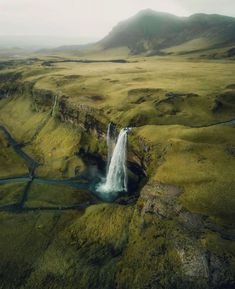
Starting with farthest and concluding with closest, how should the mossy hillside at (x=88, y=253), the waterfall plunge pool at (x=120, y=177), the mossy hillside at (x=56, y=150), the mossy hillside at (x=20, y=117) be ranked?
1. the mossy hillside at (x=20, y=117)
2. the mossy hillside at (x=56, y=150)
3. the waterfall plunge pool at (x=120, y=177)
4. the mossy hillside at (x=88, y=253)

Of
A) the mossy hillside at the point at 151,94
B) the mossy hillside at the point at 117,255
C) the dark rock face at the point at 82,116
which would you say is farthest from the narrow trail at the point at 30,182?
the mossy hillside at the point at 151,94

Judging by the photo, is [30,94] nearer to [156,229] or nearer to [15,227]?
[15,227]

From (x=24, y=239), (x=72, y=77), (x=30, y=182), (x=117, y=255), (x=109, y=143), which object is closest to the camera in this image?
(x=117, y=255)

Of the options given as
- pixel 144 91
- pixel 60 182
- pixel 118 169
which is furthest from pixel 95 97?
pixel 118 169

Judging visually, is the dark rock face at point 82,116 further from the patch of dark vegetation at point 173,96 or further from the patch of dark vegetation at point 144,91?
the patch of dark vegetation at point 173,96

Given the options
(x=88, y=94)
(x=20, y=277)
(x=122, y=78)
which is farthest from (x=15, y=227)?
(x=122, y=78)

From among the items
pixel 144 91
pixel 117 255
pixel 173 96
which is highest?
pixel 173 96

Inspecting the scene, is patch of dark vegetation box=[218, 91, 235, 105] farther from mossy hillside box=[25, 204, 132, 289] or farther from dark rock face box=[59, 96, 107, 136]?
mossy hillside box=[25, 204, 132, 289]

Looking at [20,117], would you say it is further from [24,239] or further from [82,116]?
[24,239]
